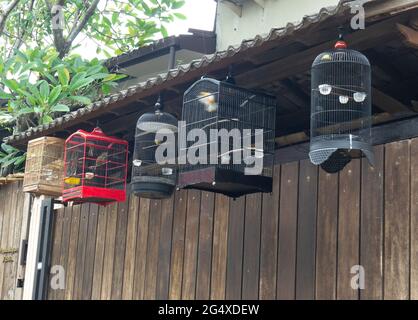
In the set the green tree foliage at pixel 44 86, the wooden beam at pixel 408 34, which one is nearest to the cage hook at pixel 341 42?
the wooden beam at pixel 408 34

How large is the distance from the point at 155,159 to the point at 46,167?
151 centimetres

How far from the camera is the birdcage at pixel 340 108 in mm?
4812

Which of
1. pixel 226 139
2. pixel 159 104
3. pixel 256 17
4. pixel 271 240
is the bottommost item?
pixel 271 240

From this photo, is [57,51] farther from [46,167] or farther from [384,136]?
[384,136]

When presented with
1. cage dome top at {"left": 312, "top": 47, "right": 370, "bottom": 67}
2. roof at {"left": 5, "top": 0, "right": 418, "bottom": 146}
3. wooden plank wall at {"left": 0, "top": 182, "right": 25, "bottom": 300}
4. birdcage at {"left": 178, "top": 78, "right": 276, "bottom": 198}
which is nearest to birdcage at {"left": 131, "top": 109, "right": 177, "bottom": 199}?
roof at {"left": 5, "top": 0, "right": 418, "bottom": 146}

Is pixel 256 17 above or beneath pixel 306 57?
above

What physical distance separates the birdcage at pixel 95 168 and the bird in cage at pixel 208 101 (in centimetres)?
175

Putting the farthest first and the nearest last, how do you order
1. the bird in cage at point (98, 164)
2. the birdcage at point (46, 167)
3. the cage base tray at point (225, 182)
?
the birdcage at point (46, 167)
the bird in cage at point (98, 164)
the cage base tray at point (225, 182)

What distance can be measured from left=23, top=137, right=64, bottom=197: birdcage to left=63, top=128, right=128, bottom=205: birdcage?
0.19 m

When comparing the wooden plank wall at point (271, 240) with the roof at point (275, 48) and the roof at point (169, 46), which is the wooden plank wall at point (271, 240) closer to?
the roof at point (275, 48)

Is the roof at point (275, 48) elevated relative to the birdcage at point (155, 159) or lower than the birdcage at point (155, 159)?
elevated

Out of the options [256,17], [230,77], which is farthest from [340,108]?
[256,17]

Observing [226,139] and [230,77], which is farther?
[230,77]

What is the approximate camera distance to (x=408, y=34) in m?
4.59
